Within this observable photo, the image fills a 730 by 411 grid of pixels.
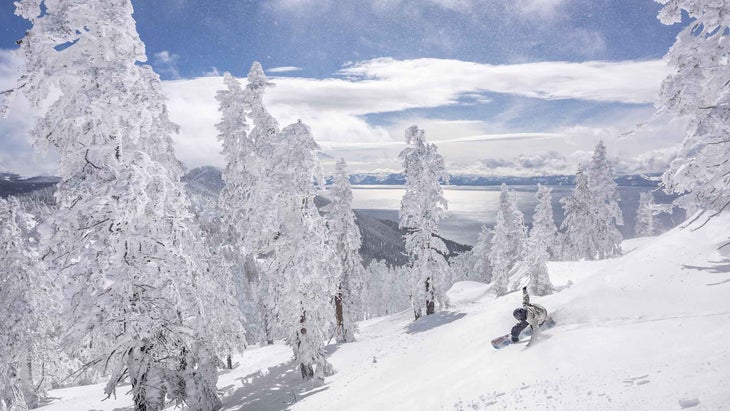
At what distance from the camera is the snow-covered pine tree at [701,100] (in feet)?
25.7

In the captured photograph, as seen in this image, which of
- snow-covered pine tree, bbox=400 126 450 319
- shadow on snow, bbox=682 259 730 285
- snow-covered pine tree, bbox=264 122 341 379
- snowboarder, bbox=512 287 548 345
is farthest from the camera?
snow-covered pine tree, bbox=400 126 450 319

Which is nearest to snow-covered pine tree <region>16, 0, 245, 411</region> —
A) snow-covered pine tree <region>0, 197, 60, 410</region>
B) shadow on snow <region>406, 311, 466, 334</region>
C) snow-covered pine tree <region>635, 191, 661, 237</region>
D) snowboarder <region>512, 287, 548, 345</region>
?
snowboarder <region>512, 287, 548, 345</region>

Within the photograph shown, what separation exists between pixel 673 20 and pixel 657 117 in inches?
82.7

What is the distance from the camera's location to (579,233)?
5447cm

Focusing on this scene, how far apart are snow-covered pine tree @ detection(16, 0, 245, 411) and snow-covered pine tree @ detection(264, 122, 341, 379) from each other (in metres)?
8.96

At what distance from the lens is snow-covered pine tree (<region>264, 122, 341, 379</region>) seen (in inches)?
795

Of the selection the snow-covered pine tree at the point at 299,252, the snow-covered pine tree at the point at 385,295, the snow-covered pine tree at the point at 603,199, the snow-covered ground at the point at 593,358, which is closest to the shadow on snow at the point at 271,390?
the snow-covered ground at the point at 593,358

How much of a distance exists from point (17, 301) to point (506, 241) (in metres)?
50.5

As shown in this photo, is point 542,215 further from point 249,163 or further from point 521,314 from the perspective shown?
point 249,163

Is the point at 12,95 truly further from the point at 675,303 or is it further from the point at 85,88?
the point at 675,303

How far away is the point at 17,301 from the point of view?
2583cm

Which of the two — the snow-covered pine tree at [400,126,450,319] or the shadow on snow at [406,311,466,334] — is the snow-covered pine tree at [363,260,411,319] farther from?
the snow-covered pine tree at [400,126,450,319]

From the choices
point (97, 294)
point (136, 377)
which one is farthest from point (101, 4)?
point (136, 377)

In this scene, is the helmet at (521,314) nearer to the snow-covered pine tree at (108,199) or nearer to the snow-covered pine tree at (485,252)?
the snow-covered pine tree at (108,199)
